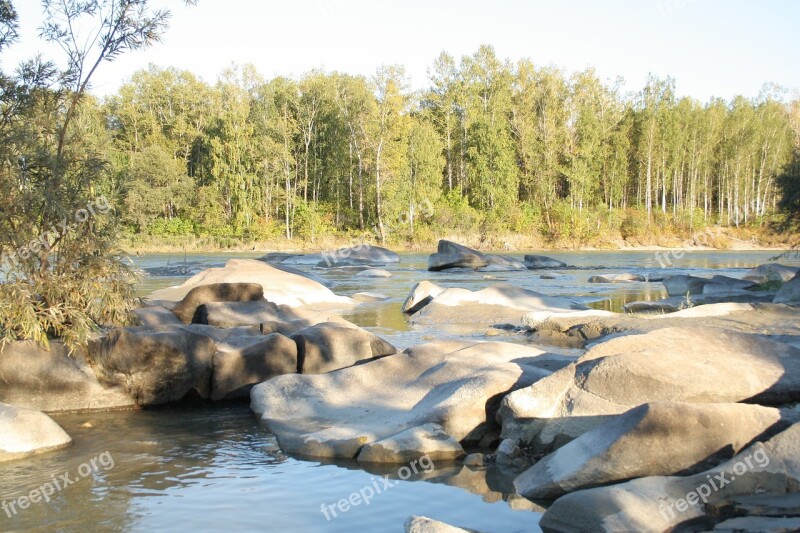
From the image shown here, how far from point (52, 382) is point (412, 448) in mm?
5559

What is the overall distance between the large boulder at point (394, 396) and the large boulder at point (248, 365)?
93 centimetres

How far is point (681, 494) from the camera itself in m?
6.27

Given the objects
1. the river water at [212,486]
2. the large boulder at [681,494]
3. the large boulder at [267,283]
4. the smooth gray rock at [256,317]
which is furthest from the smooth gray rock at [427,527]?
the large boulder at [267,283]

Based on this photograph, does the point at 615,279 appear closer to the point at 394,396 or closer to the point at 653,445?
the point at 394,396

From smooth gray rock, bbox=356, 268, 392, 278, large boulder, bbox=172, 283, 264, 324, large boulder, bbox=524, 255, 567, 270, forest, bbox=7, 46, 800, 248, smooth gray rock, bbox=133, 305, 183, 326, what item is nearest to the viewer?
smooth gray rock, bbox=133, 305, 183, 326

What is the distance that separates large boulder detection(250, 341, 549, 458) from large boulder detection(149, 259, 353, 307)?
1006cm

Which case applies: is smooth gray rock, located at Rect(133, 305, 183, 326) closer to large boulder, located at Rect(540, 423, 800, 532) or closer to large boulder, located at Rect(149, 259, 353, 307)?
large boulder, located at Rect(149, 259, 353, 307)

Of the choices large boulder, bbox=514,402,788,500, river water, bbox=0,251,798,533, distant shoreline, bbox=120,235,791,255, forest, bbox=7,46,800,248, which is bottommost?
distant shoreline, bbox=120,235,791,255

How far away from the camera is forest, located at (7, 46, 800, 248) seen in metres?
70.4

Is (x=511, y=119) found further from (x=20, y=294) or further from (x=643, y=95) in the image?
(x=20, y=294)

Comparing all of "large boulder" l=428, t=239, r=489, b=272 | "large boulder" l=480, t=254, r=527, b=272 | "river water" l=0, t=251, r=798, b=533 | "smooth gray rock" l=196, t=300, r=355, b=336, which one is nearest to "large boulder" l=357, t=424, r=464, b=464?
"river water" l=0, t=251, r=798, b=533

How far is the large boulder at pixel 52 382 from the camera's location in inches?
416

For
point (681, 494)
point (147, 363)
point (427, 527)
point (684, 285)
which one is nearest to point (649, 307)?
point (684, 285)

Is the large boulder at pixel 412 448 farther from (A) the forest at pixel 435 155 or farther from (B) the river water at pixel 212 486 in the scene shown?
(A) the forest at pixel 435 155
